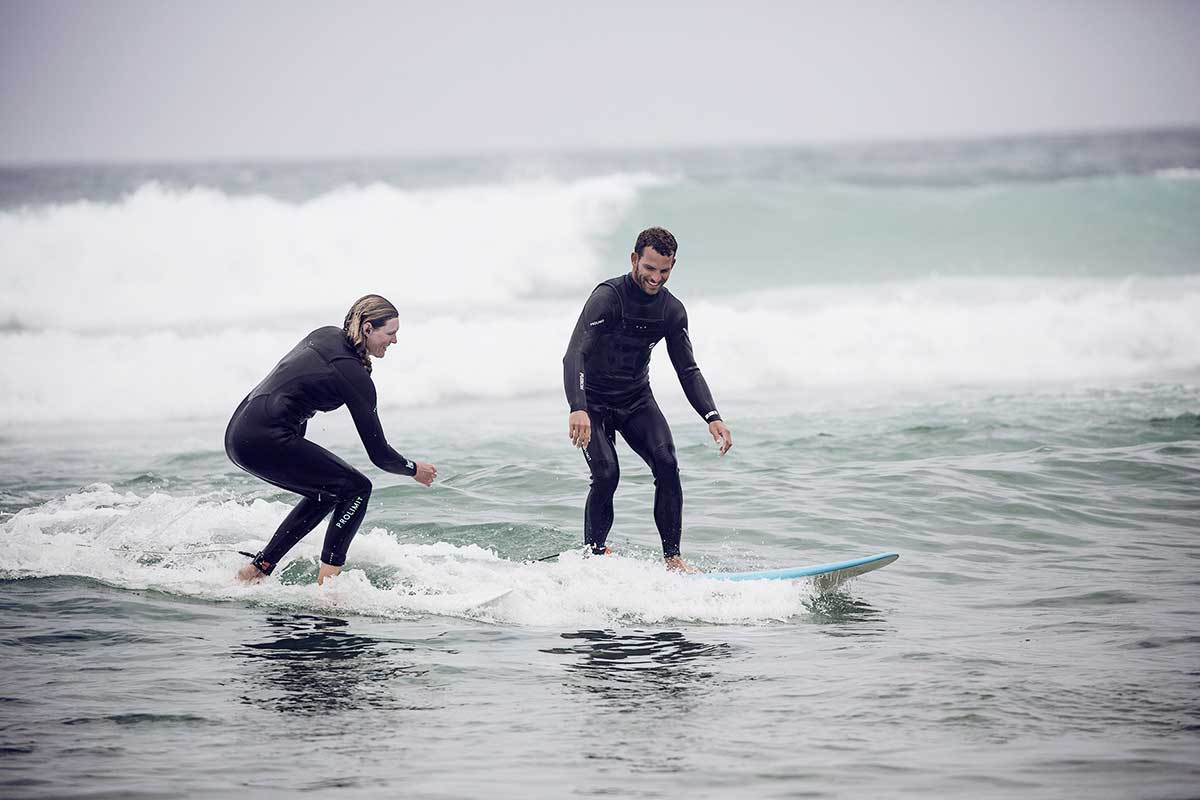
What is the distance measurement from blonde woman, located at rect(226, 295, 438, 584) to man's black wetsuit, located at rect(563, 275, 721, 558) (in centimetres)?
120

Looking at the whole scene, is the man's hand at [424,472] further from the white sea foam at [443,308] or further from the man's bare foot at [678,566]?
the white sea foam at [443,308]

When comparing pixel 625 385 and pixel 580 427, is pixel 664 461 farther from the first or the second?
pixel 580 427

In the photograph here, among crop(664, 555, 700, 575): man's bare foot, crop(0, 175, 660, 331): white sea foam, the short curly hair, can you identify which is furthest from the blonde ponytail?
crop(0, 175, 660, 331): white sea foam

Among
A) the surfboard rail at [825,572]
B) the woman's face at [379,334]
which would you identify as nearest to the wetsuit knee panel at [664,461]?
the surfboard rail at [825,572]

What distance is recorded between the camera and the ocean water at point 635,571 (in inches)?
197

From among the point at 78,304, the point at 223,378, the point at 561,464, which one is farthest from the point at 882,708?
the point at 78,304

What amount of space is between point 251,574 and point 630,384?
259 centimetres

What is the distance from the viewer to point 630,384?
317 inches

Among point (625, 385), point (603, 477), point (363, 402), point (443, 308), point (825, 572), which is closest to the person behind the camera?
point (363, 402)

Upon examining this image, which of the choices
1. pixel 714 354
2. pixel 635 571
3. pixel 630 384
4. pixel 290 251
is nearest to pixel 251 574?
pixel 635 571

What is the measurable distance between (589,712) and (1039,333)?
55.2ft

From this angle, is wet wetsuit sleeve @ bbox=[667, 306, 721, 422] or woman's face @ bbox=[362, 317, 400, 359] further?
wet wetsuit sleeve @ bbox=[667, 306, 721, 422]

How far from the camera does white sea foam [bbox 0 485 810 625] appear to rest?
724cm

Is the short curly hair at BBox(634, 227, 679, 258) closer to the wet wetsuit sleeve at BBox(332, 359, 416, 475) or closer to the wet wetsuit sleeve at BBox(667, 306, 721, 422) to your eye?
the wet wetsuit sleeve at BBox(667, 306, 721, 422)
